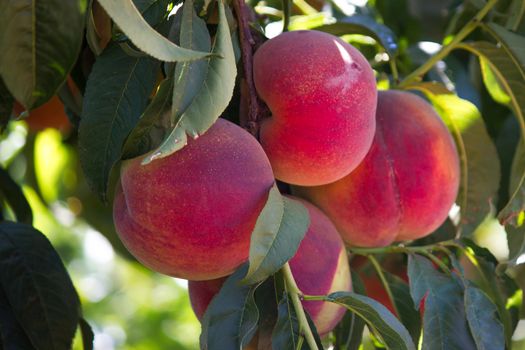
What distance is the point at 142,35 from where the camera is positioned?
0.82 meters

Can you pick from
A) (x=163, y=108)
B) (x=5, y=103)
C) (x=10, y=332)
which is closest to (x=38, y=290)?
(x=10, y=332)

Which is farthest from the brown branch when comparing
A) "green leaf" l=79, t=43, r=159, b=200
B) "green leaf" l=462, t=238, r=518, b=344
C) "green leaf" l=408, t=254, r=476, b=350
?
"green leaf" l=462, t=238, r=518, b=344

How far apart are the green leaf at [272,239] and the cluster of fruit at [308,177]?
36 mm

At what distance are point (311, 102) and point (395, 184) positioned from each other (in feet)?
0.82

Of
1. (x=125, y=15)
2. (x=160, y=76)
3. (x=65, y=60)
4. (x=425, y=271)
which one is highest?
(x=125, y=15)

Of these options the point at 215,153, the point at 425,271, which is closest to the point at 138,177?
the point at 215,153

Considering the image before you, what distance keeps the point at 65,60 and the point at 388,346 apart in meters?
0.48

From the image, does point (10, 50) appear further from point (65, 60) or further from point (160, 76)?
point (160, 76)

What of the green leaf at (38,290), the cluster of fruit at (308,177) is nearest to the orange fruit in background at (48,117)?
the green leaf at (38,290)

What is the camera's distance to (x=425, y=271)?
4.12 ft

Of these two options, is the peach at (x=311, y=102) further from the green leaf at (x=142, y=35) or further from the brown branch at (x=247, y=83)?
the green leaf at (x=142, y=35)

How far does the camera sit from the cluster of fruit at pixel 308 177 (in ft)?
3.21

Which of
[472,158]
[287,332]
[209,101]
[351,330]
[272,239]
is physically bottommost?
[351,330]

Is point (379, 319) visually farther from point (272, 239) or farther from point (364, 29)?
point (364, 29)
